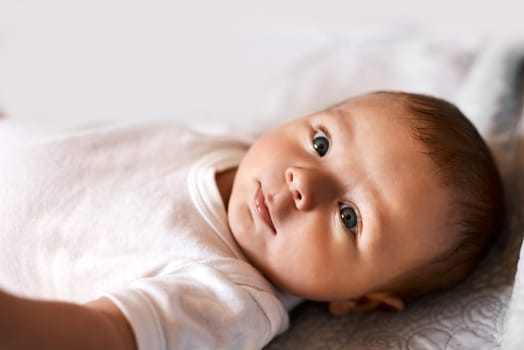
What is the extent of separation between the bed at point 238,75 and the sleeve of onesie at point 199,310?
0.46 metres

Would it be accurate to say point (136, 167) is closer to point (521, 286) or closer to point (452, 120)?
point (452, 120)

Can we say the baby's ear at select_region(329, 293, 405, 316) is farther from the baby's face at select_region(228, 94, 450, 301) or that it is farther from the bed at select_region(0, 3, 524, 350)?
the bed at select_region(0, 3, 524, 350)

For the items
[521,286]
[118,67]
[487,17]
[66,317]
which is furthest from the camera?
[118,67]

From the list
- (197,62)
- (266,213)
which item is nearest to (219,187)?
(266,213)

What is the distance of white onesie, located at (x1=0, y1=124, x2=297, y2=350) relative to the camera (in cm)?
89

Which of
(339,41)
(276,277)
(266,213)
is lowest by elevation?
(276,277)

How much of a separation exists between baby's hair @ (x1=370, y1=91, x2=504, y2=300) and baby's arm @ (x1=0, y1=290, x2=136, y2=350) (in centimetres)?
Answer: 45

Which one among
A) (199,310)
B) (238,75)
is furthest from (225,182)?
(238,75)

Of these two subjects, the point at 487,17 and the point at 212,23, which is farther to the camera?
the point at 212,23

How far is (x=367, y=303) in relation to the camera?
1099 mm

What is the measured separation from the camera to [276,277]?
1.03m

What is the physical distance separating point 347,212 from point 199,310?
268mm

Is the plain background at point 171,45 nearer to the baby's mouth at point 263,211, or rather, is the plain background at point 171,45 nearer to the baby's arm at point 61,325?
the baby's mouth at point 263,211

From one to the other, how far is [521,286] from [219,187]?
494 mm
